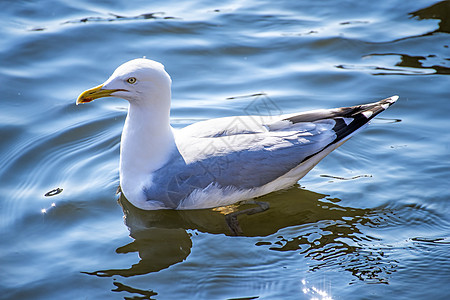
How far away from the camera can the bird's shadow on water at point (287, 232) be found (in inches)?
207

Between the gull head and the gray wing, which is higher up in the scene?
the gull head

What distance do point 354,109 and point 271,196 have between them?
1204 mm

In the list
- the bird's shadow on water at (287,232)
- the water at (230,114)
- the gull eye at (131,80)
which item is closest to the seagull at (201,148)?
the gull eye at (131,80)

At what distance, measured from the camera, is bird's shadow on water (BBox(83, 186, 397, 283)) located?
5262 mm

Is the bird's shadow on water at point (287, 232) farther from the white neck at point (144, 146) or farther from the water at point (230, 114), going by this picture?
the white neck at point (144, 146)

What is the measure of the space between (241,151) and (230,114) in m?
1.85

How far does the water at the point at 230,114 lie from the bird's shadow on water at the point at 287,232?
0.06ft

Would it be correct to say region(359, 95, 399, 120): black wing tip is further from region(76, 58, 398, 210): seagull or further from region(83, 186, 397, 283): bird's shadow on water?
region(83, 186, 397, 283): bird's shadow on water

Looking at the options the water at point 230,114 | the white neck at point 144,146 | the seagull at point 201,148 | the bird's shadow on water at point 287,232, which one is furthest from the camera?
the white neck at point 144,146

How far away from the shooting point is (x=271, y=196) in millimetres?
6355

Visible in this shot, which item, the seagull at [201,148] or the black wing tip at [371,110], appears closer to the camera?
the seagull at [201,148]

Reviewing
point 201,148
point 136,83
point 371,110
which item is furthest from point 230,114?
point 136,83

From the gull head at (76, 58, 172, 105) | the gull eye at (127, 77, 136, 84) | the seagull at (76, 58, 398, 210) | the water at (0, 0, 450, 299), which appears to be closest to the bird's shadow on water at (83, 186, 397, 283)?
the water at (0, 0, 450, 299)

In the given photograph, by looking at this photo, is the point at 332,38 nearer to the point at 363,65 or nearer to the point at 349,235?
the point at 363,65
